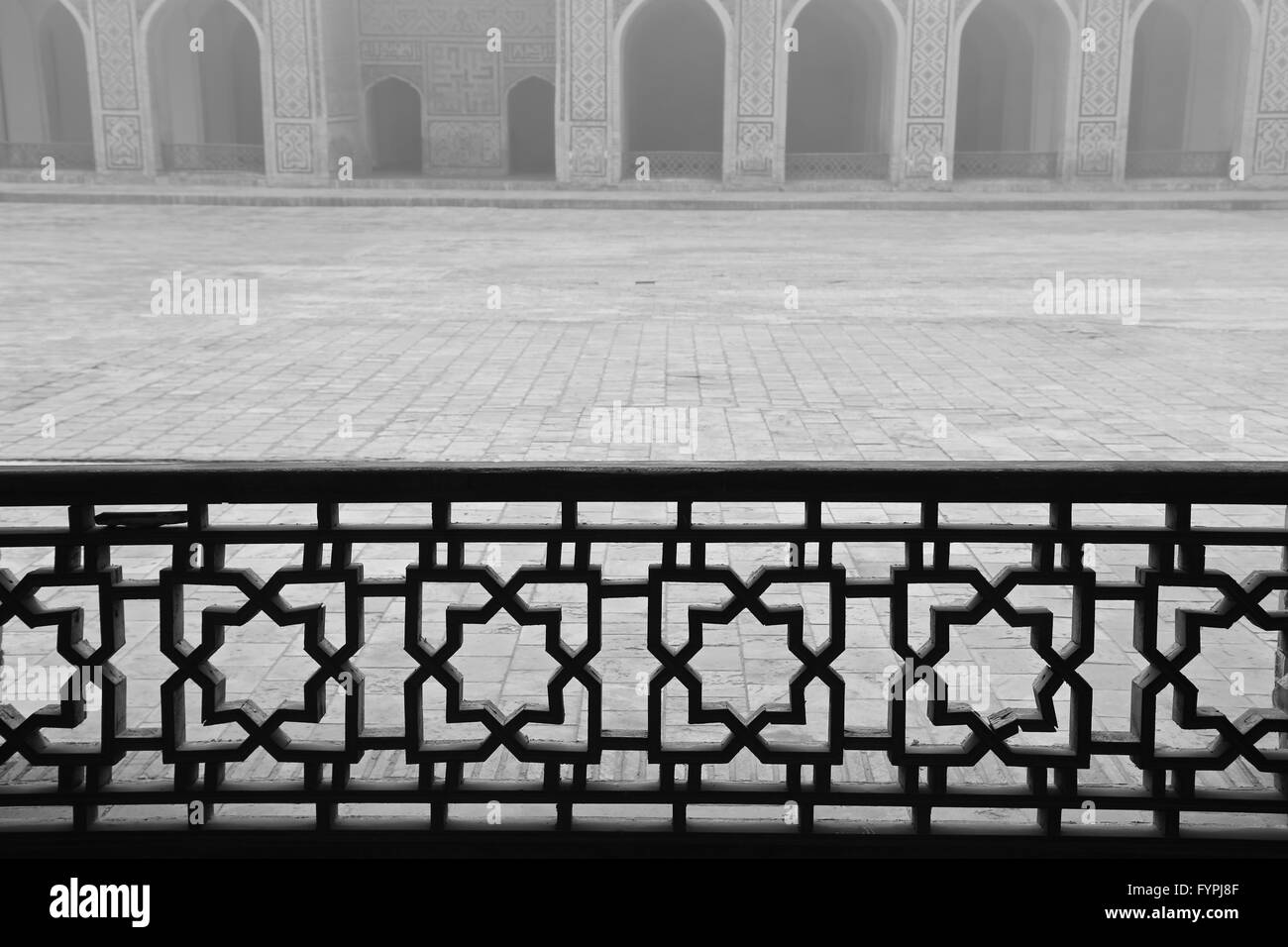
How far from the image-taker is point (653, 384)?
23.1ft

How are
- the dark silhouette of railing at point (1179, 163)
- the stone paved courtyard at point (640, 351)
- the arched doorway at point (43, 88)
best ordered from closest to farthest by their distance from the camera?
the stone paved courtyard at point (640, 351), the dark silhouette of railing at point (1179, 163), the arched doorway at point (43, 88)

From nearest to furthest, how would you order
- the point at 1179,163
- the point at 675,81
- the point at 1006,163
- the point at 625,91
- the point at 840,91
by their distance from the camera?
the point at 1179,163
the point at 625,91
the point at 1006,163
the point at 675,81
the point at 840,91

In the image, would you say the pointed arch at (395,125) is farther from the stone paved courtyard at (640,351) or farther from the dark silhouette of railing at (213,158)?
the stone paved courtyard at (640,351)

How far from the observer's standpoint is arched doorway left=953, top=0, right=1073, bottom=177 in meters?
22.9

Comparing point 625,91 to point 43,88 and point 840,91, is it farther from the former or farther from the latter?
point 43,88

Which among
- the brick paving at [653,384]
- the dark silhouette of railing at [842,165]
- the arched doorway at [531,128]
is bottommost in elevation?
the brick paving at [653,384]

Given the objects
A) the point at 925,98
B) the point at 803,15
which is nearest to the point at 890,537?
the point at 925,98

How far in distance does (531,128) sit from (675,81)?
290cm

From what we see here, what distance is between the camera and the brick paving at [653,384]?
3.40 m

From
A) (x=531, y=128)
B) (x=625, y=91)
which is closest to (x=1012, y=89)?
(x=625, y=91)

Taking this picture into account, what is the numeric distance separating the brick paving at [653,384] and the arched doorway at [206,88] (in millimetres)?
9995

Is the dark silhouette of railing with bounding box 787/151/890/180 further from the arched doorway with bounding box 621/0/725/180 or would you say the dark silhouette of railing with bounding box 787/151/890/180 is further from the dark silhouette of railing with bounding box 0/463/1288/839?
the dark silhouette of railing with bounding box 0/463/1288/839

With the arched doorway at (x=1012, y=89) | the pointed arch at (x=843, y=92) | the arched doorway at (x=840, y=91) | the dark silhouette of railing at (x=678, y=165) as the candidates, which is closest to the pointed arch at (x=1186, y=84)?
the arched doorway at (x=1012, y=89)

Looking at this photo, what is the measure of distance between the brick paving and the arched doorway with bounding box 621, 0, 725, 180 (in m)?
12.0
